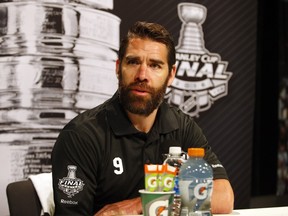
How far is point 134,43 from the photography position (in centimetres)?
230

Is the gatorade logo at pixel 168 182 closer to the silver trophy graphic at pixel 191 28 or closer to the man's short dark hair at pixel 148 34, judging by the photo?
the man's short dark hair at pixel 148 34

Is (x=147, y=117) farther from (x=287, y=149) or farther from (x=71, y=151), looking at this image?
(x=287, y=149)

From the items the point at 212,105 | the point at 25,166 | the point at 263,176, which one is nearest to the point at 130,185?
the point at 25,166

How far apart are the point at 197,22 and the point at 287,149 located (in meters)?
2.44

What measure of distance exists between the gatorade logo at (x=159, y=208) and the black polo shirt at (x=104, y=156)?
0.56 metres

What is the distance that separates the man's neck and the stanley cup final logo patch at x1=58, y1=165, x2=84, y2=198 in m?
0.41

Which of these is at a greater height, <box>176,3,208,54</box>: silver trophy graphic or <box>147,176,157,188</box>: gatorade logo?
<box>176,3,208,54</box>: silver trophy graphic

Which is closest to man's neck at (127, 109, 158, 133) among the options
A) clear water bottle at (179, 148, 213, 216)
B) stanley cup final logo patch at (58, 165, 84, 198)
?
stanley cup final logo patch at (58, 165, 84, 198)

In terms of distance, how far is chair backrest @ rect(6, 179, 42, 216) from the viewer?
7.41 feet

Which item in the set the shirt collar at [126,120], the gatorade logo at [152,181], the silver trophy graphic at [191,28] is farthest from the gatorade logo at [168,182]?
the silver trophy graphic at [191,28]

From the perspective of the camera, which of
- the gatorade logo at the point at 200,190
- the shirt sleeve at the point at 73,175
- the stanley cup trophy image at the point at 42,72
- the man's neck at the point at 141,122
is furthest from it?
the stanley cup trophy image at the point at 42,72

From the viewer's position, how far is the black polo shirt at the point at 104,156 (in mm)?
2082

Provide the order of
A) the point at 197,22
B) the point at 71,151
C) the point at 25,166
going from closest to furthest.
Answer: the point at 71,151 → the point at 25,166 → the point at 197,22

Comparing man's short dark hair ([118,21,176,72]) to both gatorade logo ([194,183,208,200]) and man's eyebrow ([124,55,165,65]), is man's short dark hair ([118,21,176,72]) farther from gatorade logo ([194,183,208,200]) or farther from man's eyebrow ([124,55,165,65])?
gatorade logo ([194,183,208,200])
